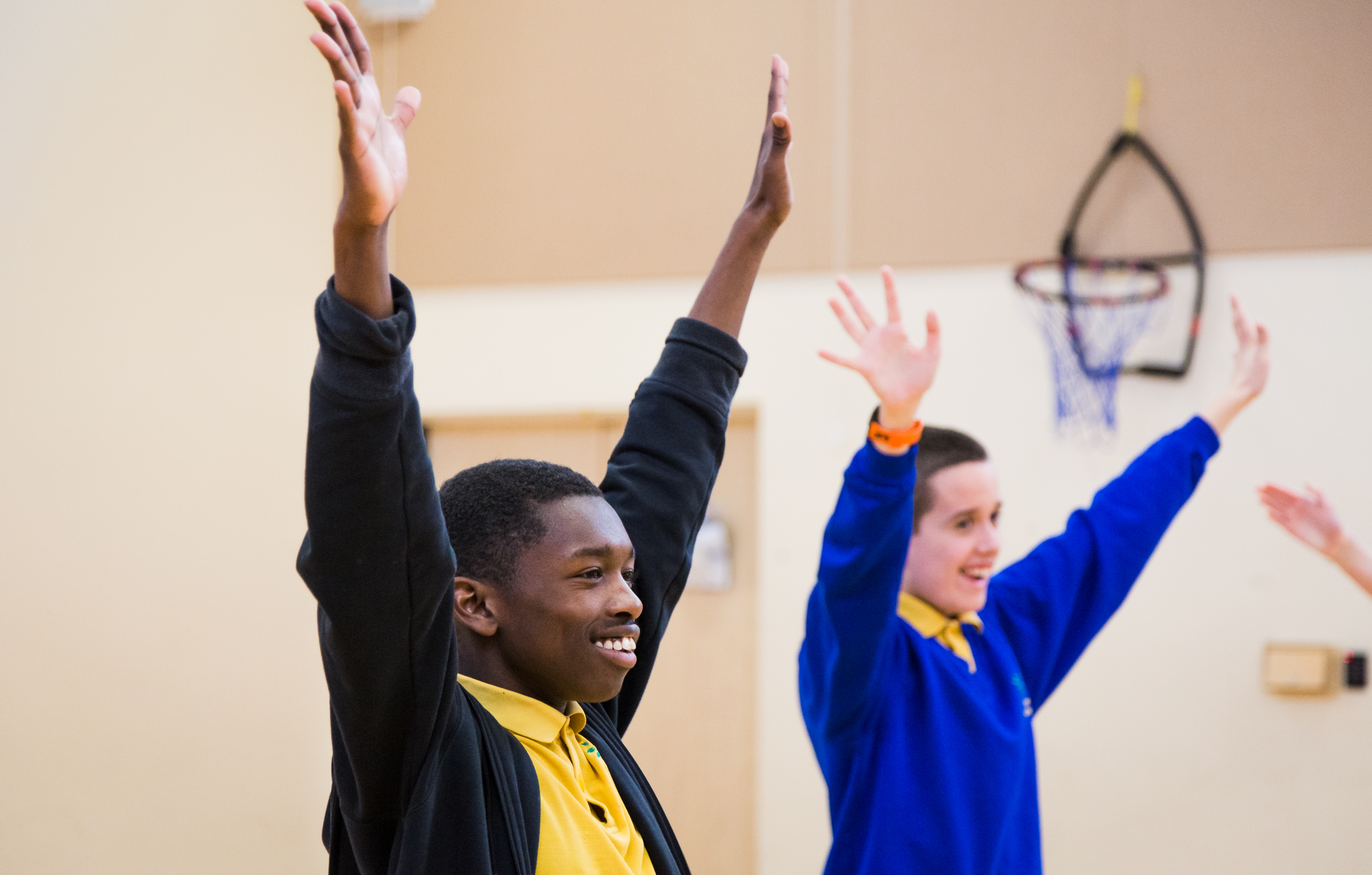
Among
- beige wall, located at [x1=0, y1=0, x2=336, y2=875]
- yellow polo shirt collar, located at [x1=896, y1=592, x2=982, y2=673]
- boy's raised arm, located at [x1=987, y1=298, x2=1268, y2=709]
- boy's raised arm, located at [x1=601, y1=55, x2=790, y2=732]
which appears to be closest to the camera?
boy's raised arm, located at [x1=601, y1=55, x2=790, y2=732]

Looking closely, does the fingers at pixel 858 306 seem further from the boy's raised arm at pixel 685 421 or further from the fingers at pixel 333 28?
the fingers at pixel 333 28

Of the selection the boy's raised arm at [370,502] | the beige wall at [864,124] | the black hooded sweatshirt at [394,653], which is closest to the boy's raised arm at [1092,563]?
the black hooded sweatshirt at [394,653]

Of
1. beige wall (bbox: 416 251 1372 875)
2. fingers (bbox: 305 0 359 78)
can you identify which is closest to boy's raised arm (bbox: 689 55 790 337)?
fingers (bbox: 305 0 359 78)

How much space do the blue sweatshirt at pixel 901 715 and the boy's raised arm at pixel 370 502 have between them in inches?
34.9

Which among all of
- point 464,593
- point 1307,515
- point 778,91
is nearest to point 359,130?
point 464,593

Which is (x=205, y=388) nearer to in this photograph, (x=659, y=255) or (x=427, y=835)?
(x=659, y=255)

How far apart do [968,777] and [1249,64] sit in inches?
118

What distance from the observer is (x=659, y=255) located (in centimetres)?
436

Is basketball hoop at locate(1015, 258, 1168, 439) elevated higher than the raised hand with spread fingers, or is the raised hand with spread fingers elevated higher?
basketball hoop at locate(1015, 258, 1168, 439)

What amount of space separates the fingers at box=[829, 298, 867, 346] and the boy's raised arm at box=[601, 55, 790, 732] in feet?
1.15

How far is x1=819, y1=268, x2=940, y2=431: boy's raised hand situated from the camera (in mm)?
1754

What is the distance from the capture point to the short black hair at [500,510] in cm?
121

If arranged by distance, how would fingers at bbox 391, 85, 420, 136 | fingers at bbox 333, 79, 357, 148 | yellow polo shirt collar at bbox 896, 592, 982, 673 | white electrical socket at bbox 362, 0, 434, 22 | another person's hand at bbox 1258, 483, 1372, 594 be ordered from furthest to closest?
1. white electrical socket at bbox 362, 0, 434, 22
2. another person's hand at bbox 1258, 483, 1372, 594
3. yellow polo shirt collar at bbox 896, 592, 982, 673
4. fingers at bbox 391, 85, 420, 136
5. fingers at bbox 333, 79, 357, 148

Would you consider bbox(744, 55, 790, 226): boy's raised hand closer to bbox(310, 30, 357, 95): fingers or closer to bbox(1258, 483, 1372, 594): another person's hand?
bbox(310, 30, 357, 95): fingers
